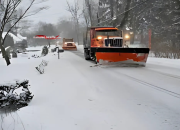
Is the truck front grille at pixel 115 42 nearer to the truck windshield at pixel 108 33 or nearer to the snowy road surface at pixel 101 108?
the truck windshield at pixel 108 33

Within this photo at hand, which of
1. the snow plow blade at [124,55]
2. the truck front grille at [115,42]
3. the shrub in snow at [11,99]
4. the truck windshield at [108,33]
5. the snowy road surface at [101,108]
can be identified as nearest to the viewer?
the snowy road surface at [101,108]

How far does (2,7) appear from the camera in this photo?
12688 millimetres

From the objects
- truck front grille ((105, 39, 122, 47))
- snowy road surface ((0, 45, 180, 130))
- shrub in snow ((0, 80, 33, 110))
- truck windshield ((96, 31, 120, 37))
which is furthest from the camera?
truck windshield ((96, 31, 120, 37))

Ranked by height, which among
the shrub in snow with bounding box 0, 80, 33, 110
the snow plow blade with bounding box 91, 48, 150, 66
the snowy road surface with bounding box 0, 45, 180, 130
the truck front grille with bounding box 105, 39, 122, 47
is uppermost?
the truck front grille with bounding box 105, 39, 122, 47

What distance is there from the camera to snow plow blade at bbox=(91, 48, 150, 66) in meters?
9.38

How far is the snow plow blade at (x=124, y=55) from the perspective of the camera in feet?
30.8

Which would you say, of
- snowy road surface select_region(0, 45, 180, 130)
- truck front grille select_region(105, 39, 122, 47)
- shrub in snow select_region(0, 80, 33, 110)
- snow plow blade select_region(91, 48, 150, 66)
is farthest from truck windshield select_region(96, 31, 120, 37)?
shrub in snow select_region(0, 80, 33, 110)

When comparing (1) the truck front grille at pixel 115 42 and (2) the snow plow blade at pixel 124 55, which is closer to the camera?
(2) the snow plow blade at pixel 124 55

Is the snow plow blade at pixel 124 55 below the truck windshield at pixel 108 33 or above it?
below

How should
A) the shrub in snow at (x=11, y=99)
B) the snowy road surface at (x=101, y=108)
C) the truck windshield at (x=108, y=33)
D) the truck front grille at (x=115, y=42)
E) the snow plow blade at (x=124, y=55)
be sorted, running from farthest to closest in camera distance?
the truck windshield at (x=108, y=33), the truck front grille at (x=115, y=42), the snow plow blade at (x=124, y=55), the shrub in snow at (x=11, y=99), the snowy road surface at (x=101, y=108)

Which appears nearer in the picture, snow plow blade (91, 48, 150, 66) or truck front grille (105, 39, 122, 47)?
snow plow blade (91, 48, 150, 66)

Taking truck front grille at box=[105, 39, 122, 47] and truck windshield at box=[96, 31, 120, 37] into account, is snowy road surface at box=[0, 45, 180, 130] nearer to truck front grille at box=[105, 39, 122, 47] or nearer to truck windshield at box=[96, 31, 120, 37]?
truck front grille at box=[105, 39, 122, 47]

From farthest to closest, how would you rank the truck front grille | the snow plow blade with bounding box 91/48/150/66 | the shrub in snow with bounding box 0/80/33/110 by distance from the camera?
the truck front grille, the snow plow blade with bounding box 91/48/150/66, the shrub in snow with bounding box 0/80/33/110

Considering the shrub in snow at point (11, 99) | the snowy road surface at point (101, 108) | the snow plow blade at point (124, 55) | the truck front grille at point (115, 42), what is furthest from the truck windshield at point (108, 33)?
the shrub in snow at point (11, 99)
